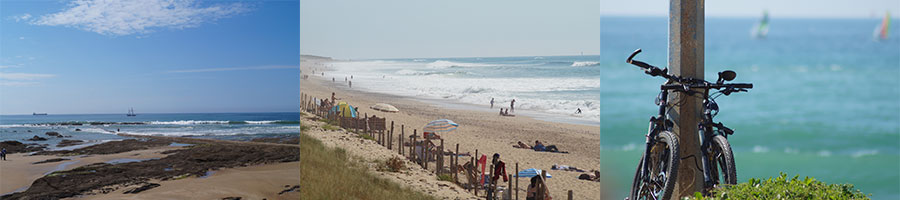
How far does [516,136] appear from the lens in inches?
182

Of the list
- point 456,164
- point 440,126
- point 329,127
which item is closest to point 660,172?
point 456,164

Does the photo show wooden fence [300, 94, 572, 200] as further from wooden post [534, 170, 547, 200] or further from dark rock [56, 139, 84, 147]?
dark rock [56, 139, 84, 147]

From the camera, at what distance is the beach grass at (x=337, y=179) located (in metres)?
5.74

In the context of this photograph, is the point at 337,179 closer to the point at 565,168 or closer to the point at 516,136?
the point at 516,136

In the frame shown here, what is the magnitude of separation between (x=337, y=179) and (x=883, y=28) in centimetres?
504

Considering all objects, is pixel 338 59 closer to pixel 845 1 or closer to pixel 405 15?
pixel 405 15

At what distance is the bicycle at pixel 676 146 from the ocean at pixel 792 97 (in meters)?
3.07

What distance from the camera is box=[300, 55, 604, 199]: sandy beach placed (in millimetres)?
4258

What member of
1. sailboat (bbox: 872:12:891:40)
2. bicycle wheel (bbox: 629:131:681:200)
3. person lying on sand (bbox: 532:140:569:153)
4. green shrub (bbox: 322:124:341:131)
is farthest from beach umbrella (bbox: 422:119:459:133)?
sailboat (bbox: 872:12:891:40)

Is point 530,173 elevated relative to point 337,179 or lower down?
elevated

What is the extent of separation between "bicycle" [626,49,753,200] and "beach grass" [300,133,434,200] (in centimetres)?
267

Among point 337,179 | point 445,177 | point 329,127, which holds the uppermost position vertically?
point 329,127

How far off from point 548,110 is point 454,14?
1.16 m

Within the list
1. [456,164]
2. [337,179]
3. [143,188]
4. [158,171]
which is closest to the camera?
[456,164]
